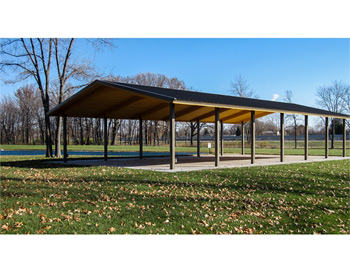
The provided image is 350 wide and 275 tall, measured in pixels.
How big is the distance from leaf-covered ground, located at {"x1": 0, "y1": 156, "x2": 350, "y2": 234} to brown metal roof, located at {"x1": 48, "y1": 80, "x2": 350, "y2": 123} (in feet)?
12.1

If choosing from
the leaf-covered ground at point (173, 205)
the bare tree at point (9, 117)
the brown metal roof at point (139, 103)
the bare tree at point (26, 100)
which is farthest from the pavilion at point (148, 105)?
the bare tree at point (9, 117)

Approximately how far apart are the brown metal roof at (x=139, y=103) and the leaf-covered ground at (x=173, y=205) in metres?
3.68

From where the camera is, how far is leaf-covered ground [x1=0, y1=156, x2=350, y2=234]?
5574mm

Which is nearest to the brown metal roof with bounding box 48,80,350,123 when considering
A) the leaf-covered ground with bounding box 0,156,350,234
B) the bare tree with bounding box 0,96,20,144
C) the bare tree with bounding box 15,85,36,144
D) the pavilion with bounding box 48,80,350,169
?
the pavilion with bounding box 48,80,350,169

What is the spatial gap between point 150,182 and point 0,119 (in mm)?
60515

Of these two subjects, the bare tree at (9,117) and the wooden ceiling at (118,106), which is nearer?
the wooden ceiling at (118,106)

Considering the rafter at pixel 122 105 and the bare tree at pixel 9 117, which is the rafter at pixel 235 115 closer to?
the rafter at pixel 122 105

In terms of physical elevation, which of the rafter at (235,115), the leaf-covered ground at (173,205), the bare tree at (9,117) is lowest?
the leaf-covered ground at (173,205)

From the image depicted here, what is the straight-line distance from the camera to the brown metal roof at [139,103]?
1227 cm

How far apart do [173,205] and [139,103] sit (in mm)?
9586

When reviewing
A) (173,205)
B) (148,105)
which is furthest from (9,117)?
(173,205)

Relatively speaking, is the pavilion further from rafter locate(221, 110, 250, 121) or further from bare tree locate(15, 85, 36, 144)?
bare tree locate(15, 85, 36, 144)

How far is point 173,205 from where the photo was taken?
6.88m

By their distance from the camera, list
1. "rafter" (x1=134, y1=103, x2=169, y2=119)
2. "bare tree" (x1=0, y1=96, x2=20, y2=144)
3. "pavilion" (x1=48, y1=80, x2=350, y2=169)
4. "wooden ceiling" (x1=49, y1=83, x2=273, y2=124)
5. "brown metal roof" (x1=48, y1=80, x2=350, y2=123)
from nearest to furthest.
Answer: "pavilion" (x1=48, y1=80, x2=350, y2=169) → "brown metal roof" (x1=48, y1=80, x2=350, y2=123) → "wooden ceiling" (x1=49, y1=83, x2=273, y2=124) → "rafter" (x1=134, y1=103, x2=169, y2=119) → "bare tree" (x1=0, y1=96, x2=20, y2=144)
